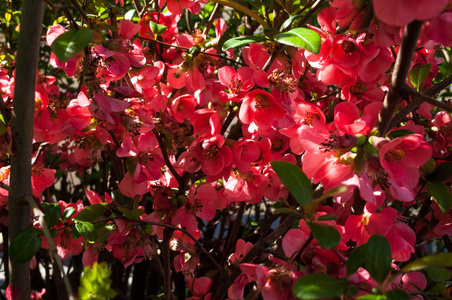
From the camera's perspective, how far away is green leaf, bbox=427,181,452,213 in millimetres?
687

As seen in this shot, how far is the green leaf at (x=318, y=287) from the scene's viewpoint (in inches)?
17.7

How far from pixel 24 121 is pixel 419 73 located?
2.15ft

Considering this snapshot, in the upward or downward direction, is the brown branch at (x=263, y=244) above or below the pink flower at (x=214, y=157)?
below

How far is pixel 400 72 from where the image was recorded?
0.53 metres

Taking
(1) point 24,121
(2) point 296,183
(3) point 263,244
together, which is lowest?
(3) point 263,244

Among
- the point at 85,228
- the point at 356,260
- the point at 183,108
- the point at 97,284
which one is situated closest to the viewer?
the point at 97,284

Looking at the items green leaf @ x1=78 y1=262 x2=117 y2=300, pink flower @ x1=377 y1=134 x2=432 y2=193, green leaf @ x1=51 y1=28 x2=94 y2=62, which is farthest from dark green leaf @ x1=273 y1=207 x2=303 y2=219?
green leaf @ x1=51 y1=28 x2=94 y2=62

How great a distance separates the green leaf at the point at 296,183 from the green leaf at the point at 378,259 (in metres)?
0.09

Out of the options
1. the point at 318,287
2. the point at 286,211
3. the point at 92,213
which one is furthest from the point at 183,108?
the point at 318,287

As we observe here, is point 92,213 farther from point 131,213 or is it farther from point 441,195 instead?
point 441,195

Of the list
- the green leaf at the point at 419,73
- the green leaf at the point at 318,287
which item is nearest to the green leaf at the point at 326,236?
the green leaf at the point at 318,287

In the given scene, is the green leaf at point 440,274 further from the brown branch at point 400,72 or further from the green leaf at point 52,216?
the green leaf at point 52,216

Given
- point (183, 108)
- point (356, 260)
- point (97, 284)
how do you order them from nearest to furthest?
point (97, 284) → point (356, 260) → point (183, 108)

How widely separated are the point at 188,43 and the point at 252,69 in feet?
0.65
